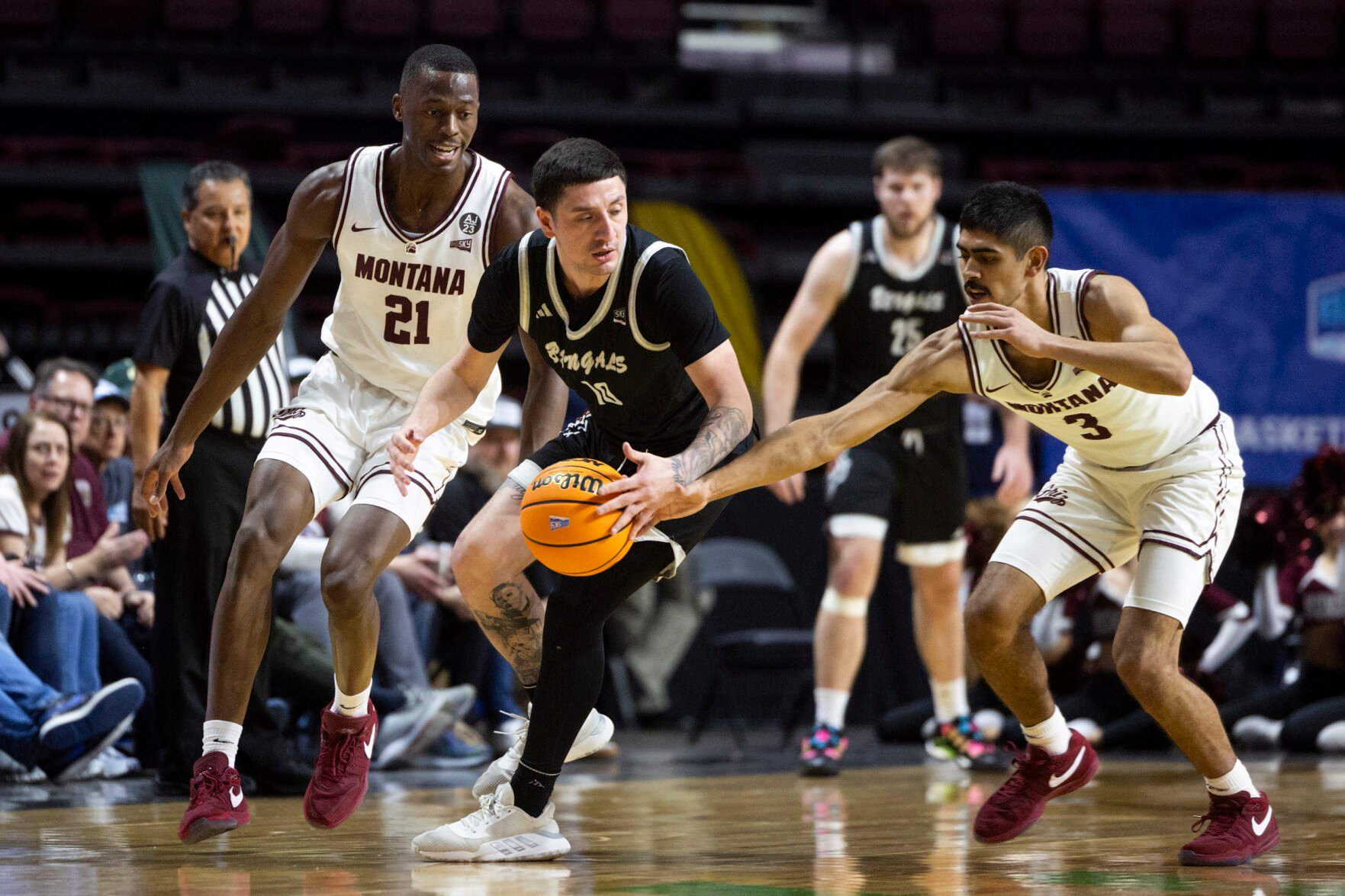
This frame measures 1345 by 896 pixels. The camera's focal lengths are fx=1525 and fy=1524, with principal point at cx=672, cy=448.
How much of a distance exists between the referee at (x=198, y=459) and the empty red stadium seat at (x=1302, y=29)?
48.3ft

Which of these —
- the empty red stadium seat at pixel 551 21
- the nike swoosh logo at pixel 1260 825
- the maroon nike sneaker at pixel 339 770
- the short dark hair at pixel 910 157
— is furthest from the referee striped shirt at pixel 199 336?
the empty red stadium seat at pixel 551 21

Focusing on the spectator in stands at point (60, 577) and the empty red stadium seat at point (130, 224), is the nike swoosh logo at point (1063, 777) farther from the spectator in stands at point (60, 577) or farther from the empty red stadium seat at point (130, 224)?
the empty red stadium seat at point (130, 224)

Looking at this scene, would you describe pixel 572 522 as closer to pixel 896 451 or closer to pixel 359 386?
pixel 359 386

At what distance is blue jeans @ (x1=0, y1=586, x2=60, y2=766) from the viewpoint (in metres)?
5.43

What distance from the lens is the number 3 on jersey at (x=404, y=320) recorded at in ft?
13.7

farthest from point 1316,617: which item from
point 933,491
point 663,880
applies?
point 663,880

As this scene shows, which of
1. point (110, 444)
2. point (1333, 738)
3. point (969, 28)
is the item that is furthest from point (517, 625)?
point (969, 28)

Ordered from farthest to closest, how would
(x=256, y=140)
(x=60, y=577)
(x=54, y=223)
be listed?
1. (x=256, y=140)
2. (x=54, y=223)
3. (x=60, y=577)

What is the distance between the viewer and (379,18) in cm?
1595

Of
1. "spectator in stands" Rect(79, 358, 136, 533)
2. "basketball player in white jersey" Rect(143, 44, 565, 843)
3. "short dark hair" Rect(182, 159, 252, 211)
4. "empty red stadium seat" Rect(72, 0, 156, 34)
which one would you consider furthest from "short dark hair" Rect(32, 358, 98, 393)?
"empty red stadium seat" Rect(72, 0, 156, 34)

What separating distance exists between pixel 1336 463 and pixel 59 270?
1081cm

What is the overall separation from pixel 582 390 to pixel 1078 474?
54.8 inches

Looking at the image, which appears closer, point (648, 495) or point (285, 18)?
point (648, 495)

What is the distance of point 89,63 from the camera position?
15.3 metres
